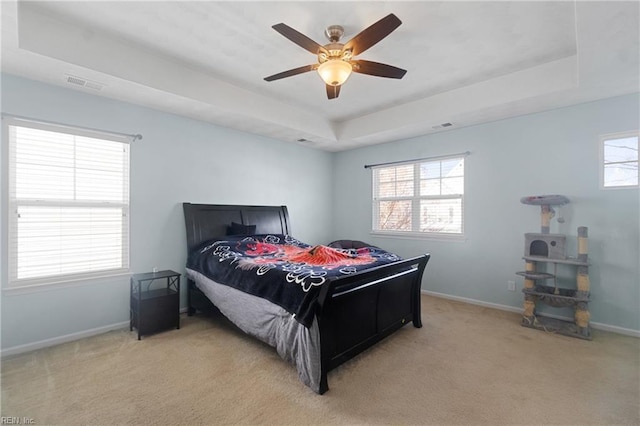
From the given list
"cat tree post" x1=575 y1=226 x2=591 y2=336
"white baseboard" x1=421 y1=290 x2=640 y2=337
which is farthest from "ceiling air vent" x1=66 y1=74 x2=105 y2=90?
"cat tree post" x1=575 y1=226 x2=591 y2=336

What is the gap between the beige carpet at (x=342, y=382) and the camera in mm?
1892

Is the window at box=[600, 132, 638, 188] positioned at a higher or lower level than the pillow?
higher

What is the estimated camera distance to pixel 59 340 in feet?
9.41

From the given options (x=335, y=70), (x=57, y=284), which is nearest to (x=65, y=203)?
(x=57, y=284)

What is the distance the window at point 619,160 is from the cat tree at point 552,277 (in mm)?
490

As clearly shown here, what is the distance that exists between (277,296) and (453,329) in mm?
2086

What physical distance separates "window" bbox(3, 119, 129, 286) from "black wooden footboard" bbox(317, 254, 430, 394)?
254 centimetres

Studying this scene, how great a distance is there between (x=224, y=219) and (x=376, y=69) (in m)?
2.76

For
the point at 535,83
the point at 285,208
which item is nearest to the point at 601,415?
the point at 535,83

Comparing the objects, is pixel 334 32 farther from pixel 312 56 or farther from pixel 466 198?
pixel 466 198

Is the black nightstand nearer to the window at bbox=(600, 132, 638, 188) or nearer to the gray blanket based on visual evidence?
the gray blanket

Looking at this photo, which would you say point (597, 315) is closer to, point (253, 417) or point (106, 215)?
point (253, 417)

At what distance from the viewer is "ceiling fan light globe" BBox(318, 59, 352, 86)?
2.24 m

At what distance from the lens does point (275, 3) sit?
2172 millimetres
